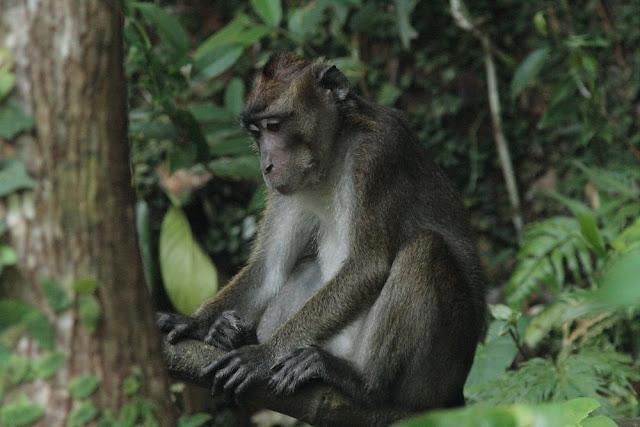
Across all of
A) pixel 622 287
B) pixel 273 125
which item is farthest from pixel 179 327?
pixel 622 287

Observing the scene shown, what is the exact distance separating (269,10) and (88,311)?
5727mm

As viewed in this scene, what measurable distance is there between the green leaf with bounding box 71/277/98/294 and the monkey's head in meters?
3.03

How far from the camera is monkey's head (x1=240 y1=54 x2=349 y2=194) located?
5.82m

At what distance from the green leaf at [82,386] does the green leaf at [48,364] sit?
0.07 meters


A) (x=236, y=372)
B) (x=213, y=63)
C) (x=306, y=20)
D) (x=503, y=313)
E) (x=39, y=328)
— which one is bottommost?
(x=503, y=313)

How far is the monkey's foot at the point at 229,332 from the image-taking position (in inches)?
224

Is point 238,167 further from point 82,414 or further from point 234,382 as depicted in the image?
point 82,414

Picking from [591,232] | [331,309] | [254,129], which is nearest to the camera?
[331,309]

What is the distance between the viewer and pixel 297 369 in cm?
519

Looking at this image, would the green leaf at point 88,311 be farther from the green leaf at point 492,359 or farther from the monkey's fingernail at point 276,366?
the green leaf at point 492,359

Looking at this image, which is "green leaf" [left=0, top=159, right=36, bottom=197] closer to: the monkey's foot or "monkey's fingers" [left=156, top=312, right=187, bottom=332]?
"monkey's fingers" [left=156, top=312, right=187, bottom=332]

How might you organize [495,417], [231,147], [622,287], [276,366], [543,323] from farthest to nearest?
[231,147] → [543,323] → [276,366] → [495,417] → [622,287]

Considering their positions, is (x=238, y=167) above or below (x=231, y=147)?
below

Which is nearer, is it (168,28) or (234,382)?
(234,382)
